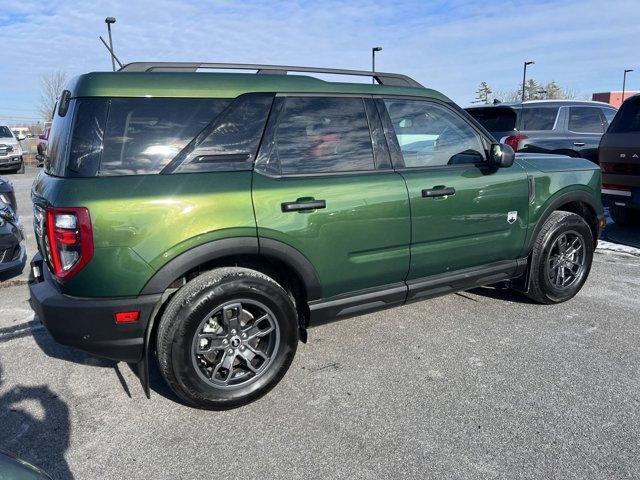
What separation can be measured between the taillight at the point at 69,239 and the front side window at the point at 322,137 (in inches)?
42.7

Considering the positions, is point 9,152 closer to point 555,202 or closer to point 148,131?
point 148,131

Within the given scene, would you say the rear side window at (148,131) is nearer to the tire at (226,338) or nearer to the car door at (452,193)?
the tire at (226,338)

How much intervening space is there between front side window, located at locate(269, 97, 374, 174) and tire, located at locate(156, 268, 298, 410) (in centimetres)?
75

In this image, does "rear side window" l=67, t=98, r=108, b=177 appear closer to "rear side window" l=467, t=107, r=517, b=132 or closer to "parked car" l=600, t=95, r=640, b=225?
"parked car" l=600, t=95, r=640, b=225

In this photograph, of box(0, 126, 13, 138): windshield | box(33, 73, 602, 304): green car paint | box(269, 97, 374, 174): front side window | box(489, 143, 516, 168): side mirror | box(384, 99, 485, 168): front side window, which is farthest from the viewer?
box(0, 126, 13, 138): windshield

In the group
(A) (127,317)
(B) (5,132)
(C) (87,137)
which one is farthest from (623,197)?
(B) (5,132)

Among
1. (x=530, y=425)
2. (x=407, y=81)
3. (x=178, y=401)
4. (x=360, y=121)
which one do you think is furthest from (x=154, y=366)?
(x=407, y=81)

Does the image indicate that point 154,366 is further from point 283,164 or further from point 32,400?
point 283,164

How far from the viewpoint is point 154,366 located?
336 centimetres

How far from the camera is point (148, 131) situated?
258cm

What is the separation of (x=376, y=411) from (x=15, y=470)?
A: 185 centimetres

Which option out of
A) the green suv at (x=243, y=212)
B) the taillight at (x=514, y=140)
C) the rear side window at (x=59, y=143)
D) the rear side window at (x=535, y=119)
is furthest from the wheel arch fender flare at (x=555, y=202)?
the rear side window at (x=535, y=119)

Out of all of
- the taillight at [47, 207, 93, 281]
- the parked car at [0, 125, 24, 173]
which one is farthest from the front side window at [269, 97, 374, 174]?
the parked car at [0, 125, 24, 173]

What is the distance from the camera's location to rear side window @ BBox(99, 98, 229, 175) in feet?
8.26
